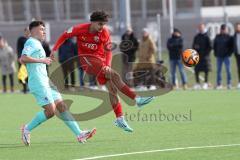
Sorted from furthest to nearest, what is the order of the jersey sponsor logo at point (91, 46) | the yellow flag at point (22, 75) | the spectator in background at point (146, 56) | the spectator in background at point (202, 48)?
the spectator in background at point (146, 56) → the spectator in background at point (202, 48) → the yellow flag at point (22, 75) → the jersey sponsor logo at point (91, 46)

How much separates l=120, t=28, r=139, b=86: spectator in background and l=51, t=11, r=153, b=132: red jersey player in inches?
456

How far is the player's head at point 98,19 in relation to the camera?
13.0m

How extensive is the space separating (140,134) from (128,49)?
12.7 metres

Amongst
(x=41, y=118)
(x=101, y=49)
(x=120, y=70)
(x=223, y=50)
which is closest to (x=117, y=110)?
(x=101, y=49)

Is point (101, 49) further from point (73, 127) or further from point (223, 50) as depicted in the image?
point (223, 50)

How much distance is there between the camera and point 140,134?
42.7 ft

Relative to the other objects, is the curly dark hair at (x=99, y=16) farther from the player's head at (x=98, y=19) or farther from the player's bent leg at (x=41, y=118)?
the player's bent leg at (x=41, y=118)

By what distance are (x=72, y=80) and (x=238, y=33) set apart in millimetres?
5325

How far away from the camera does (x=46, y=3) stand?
4181 cm

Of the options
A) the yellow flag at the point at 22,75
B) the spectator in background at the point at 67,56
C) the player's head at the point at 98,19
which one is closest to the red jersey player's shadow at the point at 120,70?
the spectator in background at the point at 67,56

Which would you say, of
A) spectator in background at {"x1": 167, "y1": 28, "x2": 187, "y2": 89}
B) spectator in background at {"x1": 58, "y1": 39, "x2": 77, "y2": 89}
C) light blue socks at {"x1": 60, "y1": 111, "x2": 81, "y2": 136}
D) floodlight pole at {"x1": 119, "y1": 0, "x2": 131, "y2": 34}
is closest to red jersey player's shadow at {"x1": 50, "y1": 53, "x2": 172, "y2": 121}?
spectator in background at {"x1": 58, "y1": 39, "x2": 77, "y2": 89}

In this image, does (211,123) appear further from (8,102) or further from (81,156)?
(8,102)

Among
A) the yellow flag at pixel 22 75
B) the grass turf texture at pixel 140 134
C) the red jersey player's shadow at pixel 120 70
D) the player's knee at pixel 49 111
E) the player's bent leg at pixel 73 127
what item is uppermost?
the player's knee at pixel 49 111

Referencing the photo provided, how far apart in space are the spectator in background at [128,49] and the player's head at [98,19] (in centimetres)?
1213
